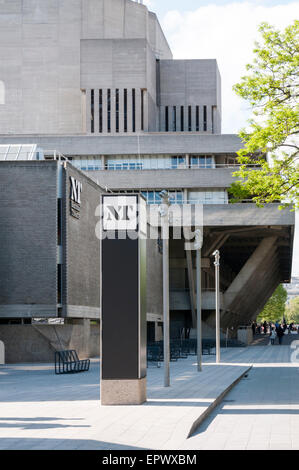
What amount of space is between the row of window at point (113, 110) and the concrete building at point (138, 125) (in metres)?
0.10

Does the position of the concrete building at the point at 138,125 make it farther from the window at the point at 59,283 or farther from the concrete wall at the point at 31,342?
the concrete wall at the point at 31,342

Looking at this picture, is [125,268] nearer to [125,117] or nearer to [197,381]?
[197,381]

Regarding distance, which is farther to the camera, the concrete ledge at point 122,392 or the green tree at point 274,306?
Answer: the green tree at point 274,306

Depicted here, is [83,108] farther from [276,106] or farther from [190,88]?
[276,106]

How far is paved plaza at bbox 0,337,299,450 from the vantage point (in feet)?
34.1

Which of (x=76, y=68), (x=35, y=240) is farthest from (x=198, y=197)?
(x=35, y=240)

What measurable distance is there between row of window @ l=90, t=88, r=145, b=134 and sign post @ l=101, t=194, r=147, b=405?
6198 centimetres

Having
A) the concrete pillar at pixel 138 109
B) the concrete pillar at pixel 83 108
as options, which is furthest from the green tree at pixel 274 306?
the concrete pillar at pixel 83 108

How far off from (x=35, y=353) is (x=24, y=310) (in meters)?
2.16

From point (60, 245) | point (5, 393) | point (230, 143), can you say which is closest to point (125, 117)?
point (230, 143)

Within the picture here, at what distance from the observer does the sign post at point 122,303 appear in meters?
15.0

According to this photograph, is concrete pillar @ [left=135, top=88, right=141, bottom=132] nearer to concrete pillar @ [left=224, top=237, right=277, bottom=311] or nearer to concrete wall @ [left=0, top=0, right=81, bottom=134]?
concrete wall @ [left=0, top=0, right=81, bottom=134]

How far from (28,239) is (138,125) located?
4185 centimetres
